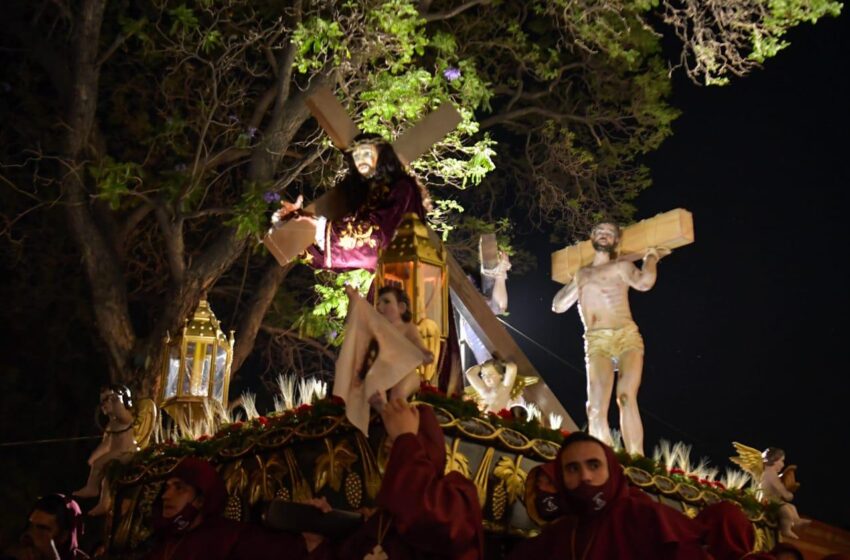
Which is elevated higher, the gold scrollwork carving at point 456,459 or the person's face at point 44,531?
the gold scrollwork carving at point 456,459

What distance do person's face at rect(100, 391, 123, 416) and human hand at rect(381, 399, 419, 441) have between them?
3.16 m

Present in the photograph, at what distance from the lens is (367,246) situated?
707cm

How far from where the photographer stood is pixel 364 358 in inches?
176

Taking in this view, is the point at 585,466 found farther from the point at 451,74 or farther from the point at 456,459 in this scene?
the point at 451,74

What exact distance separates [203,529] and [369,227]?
115 inches

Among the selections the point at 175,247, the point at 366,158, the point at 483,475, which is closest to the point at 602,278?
the point at 366,158

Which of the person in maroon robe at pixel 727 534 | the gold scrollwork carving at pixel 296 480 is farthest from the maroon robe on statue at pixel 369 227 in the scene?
the person in maroon robe at pixel 727 534

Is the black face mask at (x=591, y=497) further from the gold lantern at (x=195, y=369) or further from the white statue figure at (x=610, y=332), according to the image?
the gold lantern at (x=195, y=369)

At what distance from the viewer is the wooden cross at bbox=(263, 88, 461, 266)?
23.4 feet

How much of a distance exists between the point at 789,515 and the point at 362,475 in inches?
139

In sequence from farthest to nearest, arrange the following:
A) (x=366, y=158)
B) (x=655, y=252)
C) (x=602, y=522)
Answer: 1. (x=655, y=252)
2. (x=366, y=158)
3. (x=602, y=522)

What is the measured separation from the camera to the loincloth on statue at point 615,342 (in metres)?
7.94

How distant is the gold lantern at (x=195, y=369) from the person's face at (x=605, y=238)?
3.47 m

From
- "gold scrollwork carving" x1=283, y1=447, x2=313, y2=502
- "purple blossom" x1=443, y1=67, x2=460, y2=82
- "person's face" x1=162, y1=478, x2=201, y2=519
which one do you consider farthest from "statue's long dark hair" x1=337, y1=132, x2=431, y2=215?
"purple blossom" x1=443, y1=67, x2=460, y2=82
